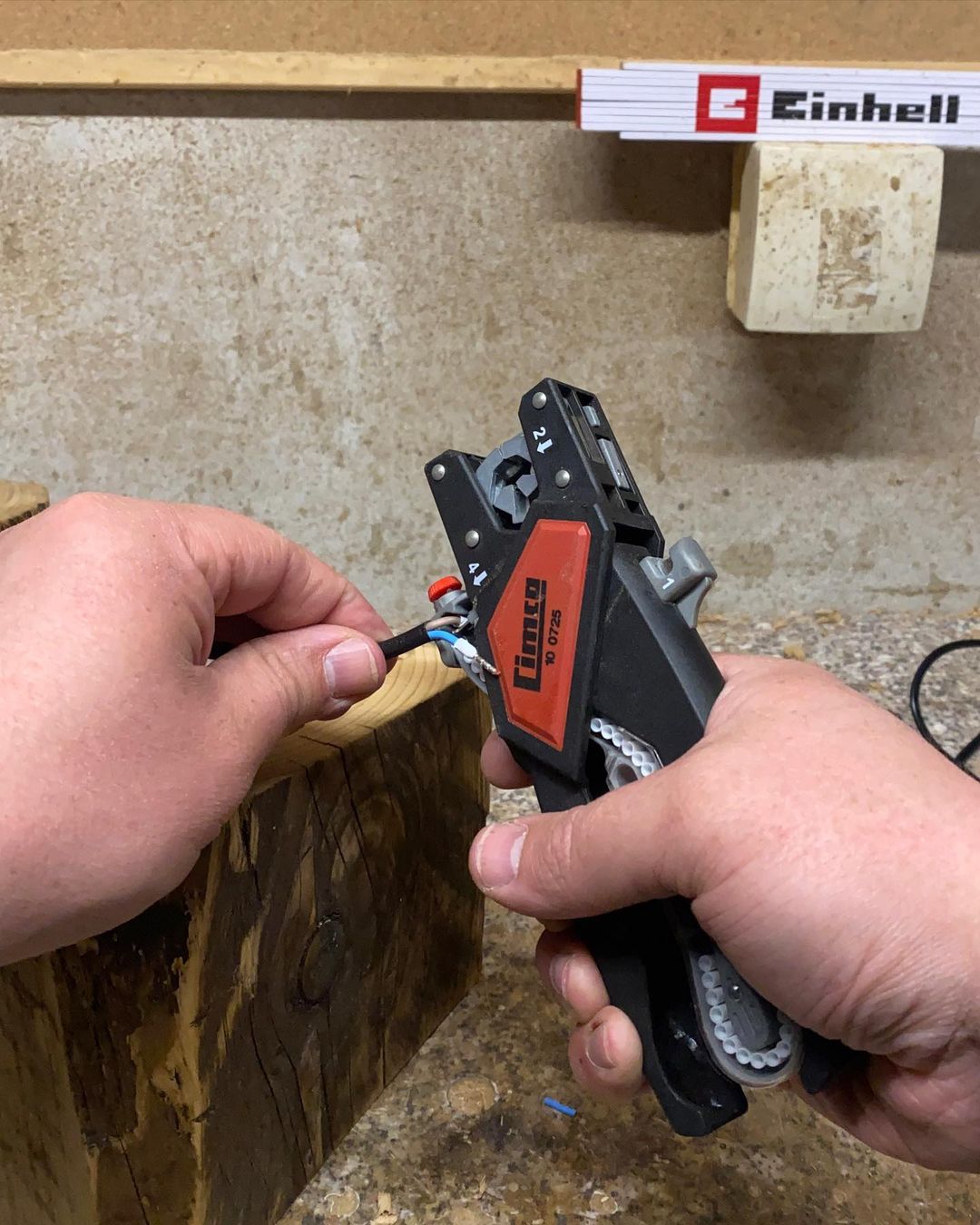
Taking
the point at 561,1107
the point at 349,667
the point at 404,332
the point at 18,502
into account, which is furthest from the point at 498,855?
the point at 404,332

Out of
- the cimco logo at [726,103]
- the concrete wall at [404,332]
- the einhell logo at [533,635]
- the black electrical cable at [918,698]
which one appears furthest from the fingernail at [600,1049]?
the cimco logo at [726,103]

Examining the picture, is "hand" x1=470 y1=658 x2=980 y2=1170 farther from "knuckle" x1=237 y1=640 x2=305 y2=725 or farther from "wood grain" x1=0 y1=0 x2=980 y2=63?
"wood grain" x1=0 y1=0 x2=980 y2=63

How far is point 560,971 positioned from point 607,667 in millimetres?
239

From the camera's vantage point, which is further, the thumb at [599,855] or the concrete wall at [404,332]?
the concrete wall at [404,332]

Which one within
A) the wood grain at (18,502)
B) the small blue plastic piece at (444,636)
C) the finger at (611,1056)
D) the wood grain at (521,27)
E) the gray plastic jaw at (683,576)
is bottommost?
the finger at (611,1056)

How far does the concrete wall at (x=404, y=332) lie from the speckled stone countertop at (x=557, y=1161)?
85 cm

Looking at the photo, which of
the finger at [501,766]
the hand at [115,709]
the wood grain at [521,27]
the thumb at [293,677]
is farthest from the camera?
the wood grain at [521,27]

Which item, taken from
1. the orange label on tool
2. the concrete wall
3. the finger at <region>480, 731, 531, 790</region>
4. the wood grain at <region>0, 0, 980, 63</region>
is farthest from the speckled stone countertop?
the wood grain at <region>0, 0, 980, 63</region>

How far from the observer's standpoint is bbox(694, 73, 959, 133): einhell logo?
123 cm

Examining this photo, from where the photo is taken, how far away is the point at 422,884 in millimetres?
846

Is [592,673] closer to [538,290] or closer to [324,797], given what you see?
[324,797]

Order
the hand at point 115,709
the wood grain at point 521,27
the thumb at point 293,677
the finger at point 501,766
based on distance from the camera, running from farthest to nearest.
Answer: the wood grain at point 521,27 → the finger at point 501,766 → the thumb at point 293,677 → the hand at point 115,709

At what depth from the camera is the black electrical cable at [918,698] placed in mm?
1290

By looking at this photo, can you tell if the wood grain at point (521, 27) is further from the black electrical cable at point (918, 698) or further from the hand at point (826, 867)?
the hand at point (826, 867)
